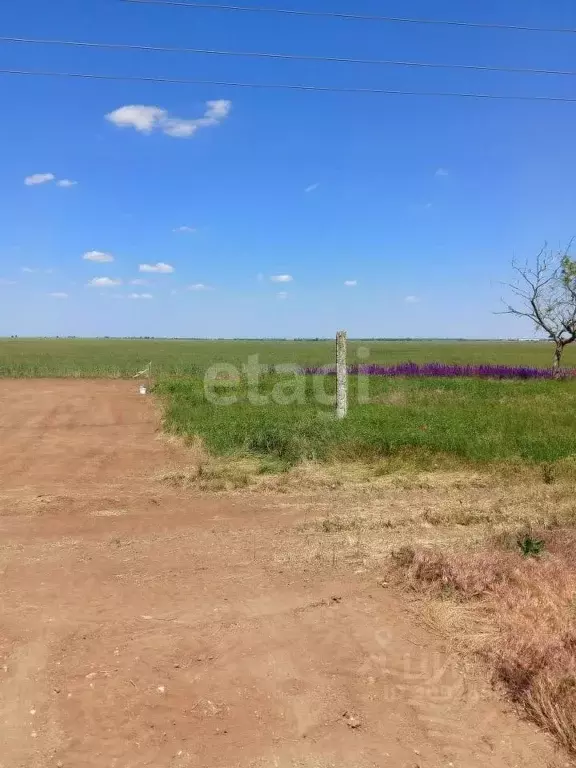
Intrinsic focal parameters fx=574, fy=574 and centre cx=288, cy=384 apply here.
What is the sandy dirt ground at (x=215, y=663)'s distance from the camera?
275cm

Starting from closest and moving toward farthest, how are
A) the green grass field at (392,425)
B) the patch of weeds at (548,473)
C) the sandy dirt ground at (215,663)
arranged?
the sandy dirt ground at (215,663)
the patch of weeds at (548,473)
the green grass field at (392,425)

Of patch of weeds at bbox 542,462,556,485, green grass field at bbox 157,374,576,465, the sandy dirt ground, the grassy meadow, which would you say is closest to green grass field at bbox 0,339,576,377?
the grassy meadow

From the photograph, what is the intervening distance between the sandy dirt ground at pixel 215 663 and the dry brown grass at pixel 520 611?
18cm

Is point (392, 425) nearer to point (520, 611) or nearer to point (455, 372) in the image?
point (520, 611)

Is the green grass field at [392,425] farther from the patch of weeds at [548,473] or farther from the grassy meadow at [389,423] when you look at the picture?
the patch of weeds at [548,473]

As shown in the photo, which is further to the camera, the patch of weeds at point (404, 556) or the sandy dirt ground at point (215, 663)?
the patch of weeds at point (404, 556)

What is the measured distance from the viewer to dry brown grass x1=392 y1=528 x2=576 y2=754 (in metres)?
3.04

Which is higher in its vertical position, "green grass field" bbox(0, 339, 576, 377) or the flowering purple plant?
"green grass field" bbox(0, 339, 576, 377)

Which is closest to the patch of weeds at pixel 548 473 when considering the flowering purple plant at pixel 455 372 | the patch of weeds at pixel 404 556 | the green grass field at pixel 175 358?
the patch of weeds at pixel 404 556

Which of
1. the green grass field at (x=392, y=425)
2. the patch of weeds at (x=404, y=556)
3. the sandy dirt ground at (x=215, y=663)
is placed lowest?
the sandy dirt ground at (x=215, y=663)

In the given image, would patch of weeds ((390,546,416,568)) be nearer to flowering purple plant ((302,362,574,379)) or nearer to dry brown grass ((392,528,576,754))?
dry brown grass ((392,528,576,754))

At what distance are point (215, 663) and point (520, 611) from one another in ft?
6.90

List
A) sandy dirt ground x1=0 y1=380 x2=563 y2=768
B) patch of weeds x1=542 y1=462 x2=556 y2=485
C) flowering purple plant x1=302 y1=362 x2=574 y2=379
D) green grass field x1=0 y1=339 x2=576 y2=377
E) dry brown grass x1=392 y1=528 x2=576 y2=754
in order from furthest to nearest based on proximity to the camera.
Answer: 1. green grass field x1=0 y1=339 x2=576 y2=377
2. flowering purple plant x1=302 y1=362 x2=574 y2=379
3. patch of weeds x1=542 y1=462 x2=556 y2=485
4. dry brown grass x1=392 y1=528 x2=576 y2=754
5. sandy dirt ground x1=0 y1=380 x2=563 y2=768

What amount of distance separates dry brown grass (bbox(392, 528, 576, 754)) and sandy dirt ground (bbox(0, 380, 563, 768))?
0.18 meters
